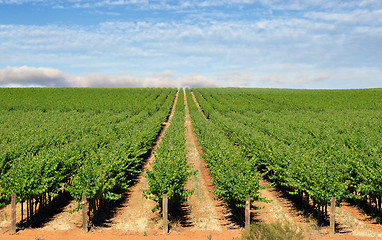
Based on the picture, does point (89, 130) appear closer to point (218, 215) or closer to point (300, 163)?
point (218, 215)

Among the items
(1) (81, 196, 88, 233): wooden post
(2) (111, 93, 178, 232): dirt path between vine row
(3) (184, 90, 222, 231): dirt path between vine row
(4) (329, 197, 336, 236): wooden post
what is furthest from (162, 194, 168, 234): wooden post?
(4) (329, 197, 336, 236): wooden post

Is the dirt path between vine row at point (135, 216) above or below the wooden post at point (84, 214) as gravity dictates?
below

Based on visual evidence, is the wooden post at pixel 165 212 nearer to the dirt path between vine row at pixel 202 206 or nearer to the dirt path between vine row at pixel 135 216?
the dirt path between vine row at pixel 135 216

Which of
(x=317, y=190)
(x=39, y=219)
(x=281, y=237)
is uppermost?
(x=317, y=190)

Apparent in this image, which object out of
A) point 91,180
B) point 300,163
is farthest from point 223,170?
point 91,180

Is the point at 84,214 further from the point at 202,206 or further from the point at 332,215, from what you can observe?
the point at 332,215

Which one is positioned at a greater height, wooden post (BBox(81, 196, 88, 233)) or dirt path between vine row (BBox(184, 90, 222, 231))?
wooden post (BBox(81, 196, 88, 233))

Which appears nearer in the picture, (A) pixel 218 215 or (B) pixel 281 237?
(B) pixel 281 237

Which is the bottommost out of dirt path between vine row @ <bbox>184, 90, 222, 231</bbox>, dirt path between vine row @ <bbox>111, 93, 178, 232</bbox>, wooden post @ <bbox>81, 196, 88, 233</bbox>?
dirt path between vine row @ <bbox>111, 93, 178, 232</bbox>

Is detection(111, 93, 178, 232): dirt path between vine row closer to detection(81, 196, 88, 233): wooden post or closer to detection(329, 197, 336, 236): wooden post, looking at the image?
detection(81, 196, 88, 233): wooden post

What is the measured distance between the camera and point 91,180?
1194cm

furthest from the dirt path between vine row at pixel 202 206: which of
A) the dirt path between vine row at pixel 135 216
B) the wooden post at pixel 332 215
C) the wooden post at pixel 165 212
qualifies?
the wooden post at pixel 332 215

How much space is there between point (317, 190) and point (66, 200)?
45.0ft

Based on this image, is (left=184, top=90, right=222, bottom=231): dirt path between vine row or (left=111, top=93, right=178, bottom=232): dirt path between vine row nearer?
(left=111, top=93, right=178, bottom=232): dirt path between vine row
